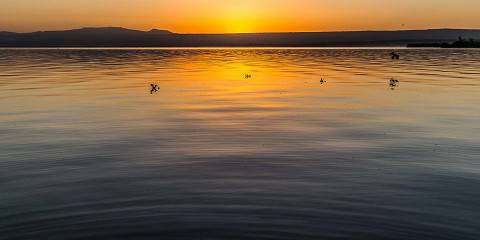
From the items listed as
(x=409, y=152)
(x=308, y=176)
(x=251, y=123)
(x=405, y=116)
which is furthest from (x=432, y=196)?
(x=405, y=116)

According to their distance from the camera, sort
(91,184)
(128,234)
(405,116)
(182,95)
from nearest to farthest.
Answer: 1. (128,234)
2. (91,184)
3. (405,116)
4. (182,95)

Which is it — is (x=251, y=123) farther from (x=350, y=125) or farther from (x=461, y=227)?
(x=461, y=227)

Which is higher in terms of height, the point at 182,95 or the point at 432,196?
the point at 432,196

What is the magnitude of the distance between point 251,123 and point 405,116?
7695 millimetres

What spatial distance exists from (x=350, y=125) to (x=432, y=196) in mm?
11683

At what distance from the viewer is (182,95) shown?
39812 mm

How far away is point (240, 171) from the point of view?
1575 cm

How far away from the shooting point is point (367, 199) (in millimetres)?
12805

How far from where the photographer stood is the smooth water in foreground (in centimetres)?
1101

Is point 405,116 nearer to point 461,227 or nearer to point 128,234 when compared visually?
point 461,227

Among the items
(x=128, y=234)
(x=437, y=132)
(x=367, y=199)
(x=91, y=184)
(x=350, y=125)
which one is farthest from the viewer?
(x=350, y=125)

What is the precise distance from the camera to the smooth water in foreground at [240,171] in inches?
433

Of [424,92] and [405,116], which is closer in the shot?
[405,116]

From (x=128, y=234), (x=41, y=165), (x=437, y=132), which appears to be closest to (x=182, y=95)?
(x=437, y=132)
